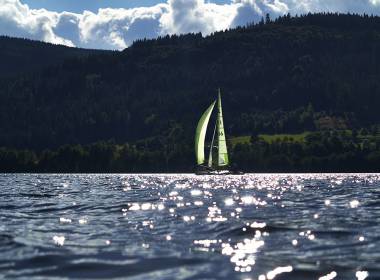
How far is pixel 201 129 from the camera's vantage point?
497ft

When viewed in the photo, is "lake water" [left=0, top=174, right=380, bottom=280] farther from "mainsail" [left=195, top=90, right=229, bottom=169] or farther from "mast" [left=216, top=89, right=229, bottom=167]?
"mast" [left=216, top=89, right=229, bottom=167]

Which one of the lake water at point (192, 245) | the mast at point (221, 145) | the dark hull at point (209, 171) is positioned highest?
the mast at point (221, 145)

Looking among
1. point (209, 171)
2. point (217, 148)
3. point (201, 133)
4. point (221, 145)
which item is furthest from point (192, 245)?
point (209, 171)

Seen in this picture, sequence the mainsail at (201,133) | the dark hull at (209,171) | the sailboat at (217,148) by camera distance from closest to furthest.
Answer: the mainsail at (201,133) < the sailboat at (217,148) < the dark hull at (209,171)

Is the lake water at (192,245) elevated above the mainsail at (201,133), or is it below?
below

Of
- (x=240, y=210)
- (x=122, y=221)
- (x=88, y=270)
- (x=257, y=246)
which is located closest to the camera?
(x=88, y=270)

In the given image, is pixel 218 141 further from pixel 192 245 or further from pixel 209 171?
pixel 192 245

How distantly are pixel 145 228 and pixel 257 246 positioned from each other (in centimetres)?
699

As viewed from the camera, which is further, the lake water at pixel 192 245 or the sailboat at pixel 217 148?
the sailboat at pixel 217 148

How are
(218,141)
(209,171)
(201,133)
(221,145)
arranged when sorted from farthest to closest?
(209,171)
(221,145)
(218,141)
(201,133)

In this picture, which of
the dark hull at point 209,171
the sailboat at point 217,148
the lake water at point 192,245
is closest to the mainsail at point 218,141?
the sailboat at point 217,148

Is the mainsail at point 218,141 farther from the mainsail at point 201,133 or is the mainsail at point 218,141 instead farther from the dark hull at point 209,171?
the dark hull at point 209,171

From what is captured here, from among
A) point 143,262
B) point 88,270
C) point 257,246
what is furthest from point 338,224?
point 88,270

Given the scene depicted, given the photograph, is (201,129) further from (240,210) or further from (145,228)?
(145,228)
